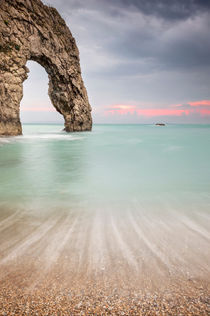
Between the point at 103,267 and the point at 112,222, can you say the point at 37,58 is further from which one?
the point at 103,267

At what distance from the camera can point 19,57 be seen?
61.9 ft

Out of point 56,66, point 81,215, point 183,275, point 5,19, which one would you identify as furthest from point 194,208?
point 56,66

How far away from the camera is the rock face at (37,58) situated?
1802cm

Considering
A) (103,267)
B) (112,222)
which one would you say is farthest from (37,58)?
(103,267)

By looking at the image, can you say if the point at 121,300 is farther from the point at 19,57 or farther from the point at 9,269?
the point at 19,57

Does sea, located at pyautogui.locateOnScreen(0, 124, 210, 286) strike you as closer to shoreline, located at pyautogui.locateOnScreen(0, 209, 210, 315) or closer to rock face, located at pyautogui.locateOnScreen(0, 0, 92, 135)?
shoreline, located at pyautogui.locateOnScreen(0, 209, 210, 315)

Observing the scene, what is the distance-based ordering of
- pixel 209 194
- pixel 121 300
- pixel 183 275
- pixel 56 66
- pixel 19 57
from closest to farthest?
pixel 121 300 < pixel 183 275 < pixel 209 194 < pixel 19 57 < pixel 56 66

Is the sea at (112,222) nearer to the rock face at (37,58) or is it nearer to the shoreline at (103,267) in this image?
the shoreline at (103,267)

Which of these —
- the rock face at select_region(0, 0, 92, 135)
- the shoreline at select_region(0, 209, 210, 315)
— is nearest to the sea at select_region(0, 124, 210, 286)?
the shoreline at select_region(0, 209, 210, 315)

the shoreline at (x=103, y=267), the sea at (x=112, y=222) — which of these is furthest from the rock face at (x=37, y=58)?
the shoreline at (x=103, y=267)

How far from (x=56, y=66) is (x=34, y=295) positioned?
27.6 m

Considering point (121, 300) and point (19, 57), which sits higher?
point (19, 57)

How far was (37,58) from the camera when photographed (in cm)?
2248

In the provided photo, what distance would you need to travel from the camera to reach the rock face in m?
18.0
